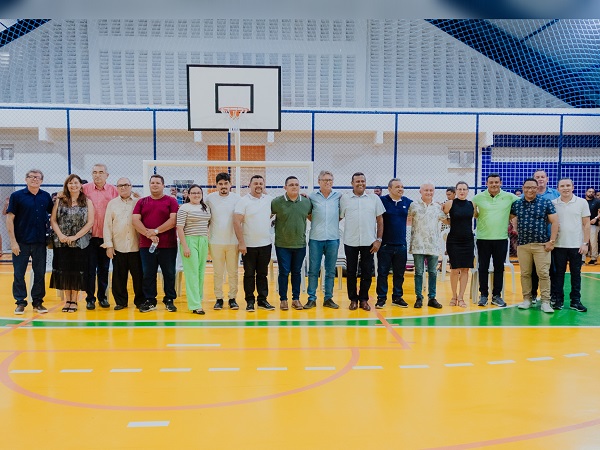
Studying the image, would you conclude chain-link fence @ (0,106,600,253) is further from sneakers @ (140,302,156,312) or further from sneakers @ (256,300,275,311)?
sneakers @ (256,300,275,311)

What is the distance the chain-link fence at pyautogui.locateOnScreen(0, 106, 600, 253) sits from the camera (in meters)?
13.2

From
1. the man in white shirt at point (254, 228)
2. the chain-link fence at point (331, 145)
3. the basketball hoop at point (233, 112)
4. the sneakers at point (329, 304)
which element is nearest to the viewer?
the man in white shirt at point (254, 228)

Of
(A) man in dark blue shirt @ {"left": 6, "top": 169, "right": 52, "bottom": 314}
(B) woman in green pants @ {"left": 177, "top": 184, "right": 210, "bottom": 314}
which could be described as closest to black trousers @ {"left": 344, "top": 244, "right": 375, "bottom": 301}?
(B) woman in green pants @ {"left": 177, "top": 184, "right": 210, "bottom": 314}

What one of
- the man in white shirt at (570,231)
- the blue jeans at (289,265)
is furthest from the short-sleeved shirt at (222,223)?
the man in white shirt at (570,231)

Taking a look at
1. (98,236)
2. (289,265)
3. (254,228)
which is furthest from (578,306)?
(98,236)

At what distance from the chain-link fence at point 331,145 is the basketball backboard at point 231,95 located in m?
4.40

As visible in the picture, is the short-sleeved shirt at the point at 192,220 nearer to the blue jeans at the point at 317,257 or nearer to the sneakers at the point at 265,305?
the sneakers at the point at 265,305

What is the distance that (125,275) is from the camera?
6625 millimetres

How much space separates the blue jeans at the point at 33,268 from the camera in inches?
244

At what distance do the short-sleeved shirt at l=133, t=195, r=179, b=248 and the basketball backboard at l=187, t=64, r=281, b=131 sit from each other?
257cm

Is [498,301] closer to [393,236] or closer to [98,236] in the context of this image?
[393,236]
